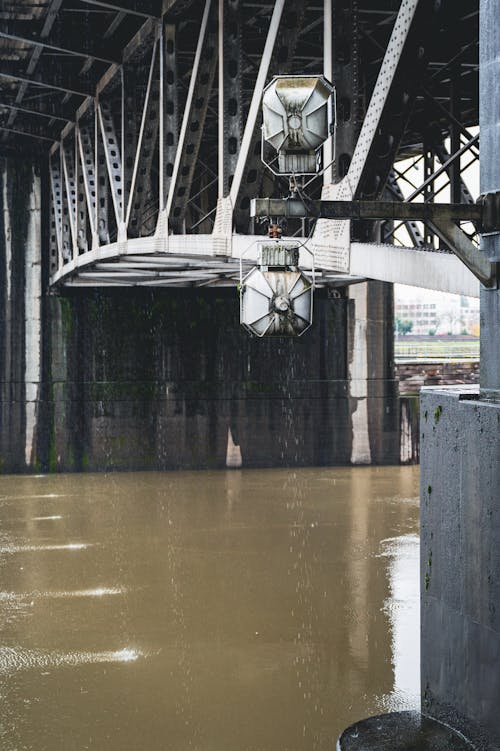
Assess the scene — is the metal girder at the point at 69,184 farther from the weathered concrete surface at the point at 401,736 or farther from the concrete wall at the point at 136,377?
the weathered concrete surface at the point at 401,736

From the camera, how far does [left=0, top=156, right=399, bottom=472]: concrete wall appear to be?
91.2 ft

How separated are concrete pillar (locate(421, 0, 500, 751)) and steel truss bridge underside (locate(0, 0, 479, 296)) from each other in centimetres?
80

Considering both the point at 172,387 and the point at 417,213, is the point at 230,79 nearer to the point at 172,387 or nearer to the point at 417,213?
the point at 417,213

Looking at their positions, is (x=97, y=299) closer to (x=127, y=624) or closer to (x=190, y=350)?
(x=190, y=350)

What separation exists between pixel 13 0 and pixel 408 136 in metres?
11.3

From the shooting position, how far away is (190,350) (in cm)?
2803

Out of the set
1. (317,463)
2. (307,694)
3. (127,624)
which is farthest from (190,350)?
(307,694)

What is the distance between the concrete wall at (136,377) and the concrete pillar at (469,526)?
2125cm

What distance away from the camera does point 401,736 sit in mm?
5707


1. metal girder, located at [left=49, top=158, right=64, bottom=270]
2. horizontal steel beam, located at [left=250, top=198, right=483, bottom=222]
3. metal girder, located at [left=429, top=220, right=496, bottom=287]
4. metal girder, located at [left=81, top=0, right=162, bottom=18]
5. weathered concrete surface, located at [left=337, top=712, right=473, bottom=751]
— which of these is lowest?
weathered concrete surface, located at [left=337, top=712, right=473, bottom=751]

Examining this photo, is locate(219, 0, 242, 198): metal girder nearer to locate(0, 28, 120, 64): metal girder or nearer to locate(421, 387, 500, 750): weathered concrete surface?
locate(0, 28, 120, 64): metal girder

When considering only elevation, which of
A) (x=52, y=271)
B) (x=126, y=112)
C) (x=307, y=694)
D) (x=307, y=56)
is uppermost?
(x=307, y=56)

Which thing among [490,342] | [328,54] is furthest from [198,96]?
[490,342]

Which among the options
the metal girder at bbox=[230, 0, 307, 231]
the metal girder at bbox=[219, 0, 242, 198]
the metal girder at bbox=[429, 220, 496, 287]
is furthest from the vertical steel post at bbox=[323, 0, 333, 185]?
the metal girder at bbox=[429, 220, 496, 287]
